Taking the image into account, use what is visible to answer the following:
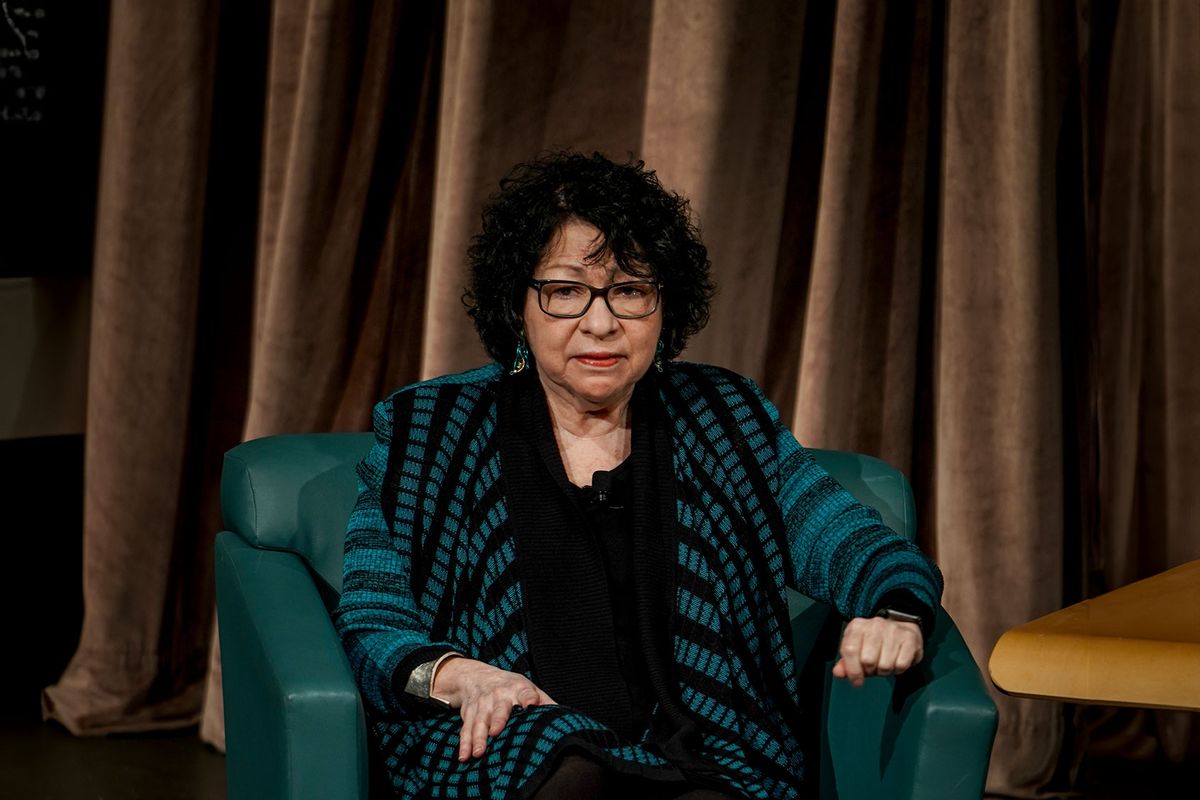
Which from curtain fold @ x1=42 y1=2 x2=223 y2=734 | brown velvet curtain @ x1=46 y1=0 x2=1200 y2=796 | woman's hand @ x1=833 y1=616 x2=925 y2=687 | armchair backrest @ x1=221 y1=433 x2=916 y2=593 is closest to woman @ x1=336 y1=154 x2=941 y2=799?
woman's hand @ x1=833 y1=616 x2=925 y2=687

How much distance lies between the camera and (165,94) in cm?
286

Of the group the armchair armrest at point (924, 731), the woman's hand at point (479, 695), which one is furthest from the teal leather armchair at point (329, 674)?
the woman's hand at point (479, 695)

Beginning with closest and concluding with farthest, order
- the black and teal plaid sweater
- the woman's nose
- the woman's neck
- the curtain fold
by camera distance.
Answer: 1. the black and teal plaid sweater
2. the woman's nose
3. the woman's neck
4. the curtain fold

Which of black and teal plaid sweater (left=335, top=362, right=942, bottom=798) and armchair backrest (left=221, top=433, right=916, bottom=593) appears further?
armchair backrest (left=221, top=433, right=916, bottom=593)

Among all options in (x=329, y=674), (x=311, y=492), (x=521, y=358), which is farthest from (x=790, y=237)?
(x=329, y=674)

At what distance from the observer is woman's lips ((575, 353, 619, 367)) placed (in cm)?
200

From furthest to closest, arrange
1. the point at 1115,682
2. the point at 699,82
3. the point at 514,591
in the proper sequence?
the point at 699,82, the point at 514,591, the point at 1115,682

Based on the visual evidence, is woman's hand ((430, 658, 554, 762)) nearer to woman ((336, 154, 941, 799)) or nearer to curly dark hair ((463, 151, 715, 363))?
woman ((336, 154, 941, 799))

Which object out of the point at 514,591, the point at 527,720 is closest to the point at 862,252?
the point at 514,591

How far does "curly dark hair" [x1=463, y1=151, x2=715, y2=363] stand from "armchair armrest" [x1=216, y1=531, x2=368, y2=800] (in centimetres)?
46

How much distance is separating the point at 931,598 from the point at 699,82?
1177mm

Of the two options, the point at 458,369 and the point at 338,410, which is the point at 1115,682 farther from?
the point at 338,410

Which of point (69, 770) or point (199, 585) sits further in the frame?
point (199, 585)

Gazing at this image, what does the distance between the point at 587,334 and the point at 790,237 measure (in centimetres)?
98
